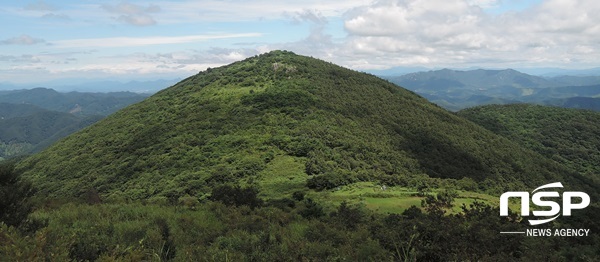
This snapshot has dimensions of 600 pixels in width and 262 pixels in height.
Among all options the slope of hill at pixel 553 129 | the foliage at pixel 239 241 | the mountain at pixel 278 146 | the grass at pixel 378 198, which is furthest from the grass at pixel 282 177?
the slope of hill at pixel 553 129

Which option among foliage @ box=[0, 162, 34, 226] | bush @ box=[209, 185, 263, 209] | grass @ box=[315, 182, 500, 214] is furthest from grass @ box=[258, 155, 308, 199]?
foliage @ box=[0, 162, 34, 226]

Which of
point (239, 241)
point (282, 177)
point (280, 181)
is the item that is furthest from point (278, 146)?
point (239, 241)

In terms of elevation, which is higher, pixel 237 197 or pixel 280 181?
pixel 237 197

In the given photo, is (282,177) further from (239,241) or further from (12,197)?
(12,197)

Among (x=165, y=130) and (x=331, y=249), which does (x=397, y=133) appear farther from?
(x=331, y=249)

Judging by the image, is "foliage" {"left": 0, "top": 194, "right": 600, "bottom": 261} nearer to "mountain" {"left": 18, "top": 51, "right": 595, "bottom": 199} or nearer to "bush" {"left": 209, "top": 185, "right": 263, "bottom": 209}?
"bush" {"left": 209, "top": 185, "right": 263, "bottom": 209}

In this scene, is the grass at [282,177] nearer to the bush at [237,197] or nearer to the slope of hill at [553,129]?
the bush at [237,197]
